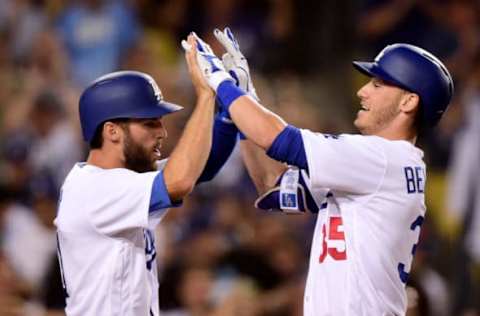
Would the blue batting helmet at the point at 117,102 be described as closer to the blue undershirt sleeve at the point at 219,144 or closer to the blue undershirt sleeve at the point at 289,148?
the blue undershirt sleeve at the point at 219,144

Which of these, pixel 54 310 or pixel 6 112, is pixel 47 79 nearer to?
pixel 6 112

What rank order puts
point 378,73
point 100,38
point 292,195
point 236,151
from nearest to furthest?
point 378,73
point 292,195
point 236,151
point 100,38

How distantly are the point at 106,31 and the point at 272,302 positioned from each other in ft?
10.1

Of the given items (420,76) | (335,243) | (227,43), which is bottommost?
(335,243)

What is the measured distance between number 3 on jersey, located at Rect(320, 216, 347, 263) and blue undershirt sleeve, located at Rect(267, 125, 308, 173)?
0.96 ft

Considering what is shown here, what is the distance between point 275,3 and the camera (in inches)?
348

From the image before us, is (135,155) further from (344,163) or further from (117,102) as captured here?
(344,163)

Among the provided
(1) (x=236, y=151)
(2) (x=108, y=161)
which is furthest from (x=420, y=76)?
(1) (x=236, y=151)

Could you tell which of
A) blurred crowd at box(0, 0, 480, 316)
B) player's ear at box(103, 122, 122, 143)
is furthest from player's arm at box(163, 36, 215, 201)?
blurred crowd at box(0, 0, 480, 316)

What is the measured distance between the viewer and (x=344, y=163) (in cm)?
399

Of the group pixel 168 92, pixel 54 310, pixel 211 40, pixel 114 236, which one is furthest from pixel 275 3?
pixel 114 236

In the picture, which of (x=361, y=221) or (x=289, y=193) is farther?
(x=289, y=193)

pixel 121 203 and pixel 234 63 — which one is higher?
pixel 234 63

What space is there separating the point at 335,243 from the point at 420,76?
724mm
